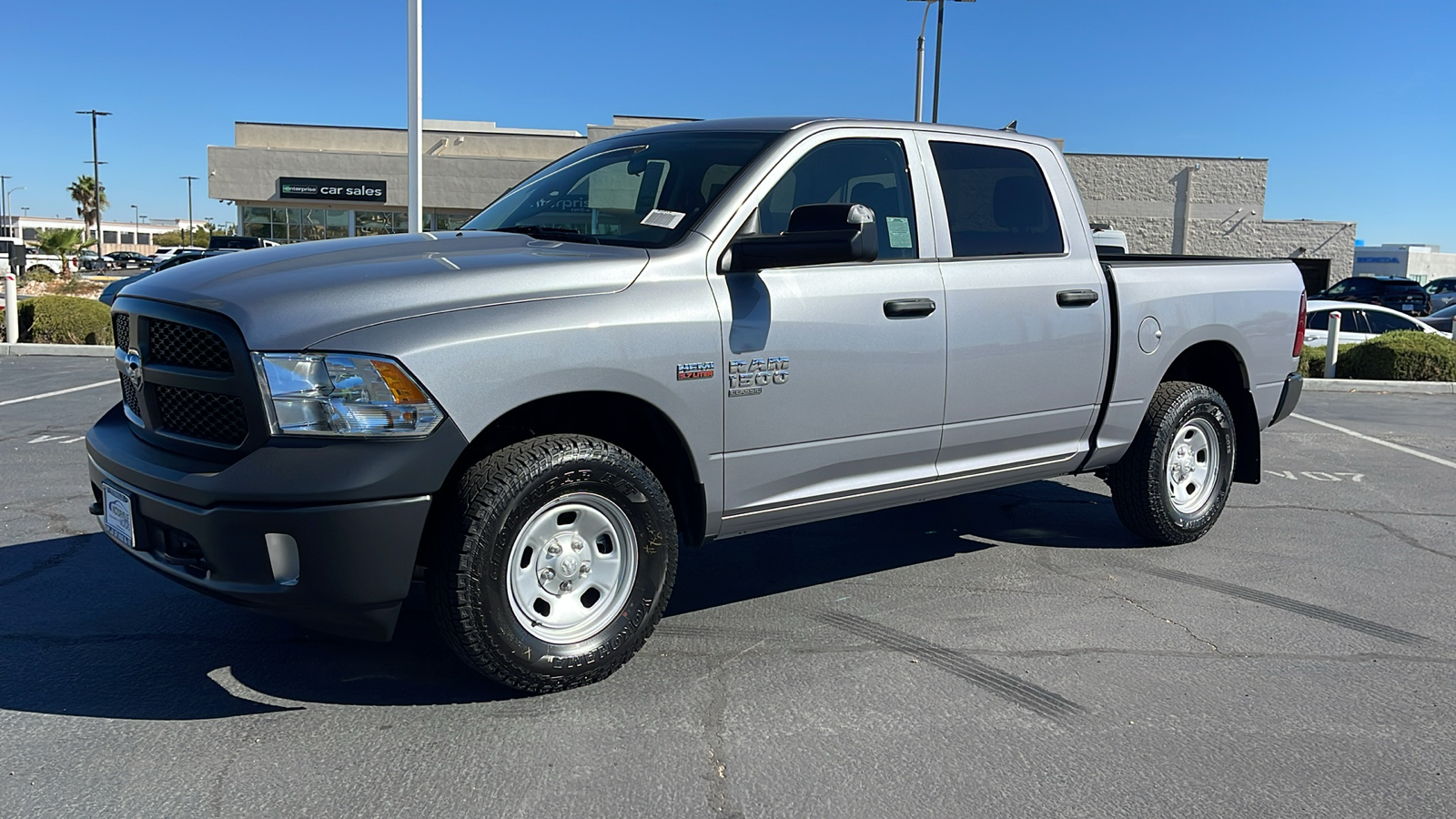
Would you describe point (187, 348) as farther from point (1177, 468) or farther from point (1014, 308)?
point (1177, 468)

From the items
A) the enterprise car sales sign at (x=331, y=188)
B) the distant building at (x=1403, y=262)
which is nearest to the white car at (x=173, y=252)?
the enterprise car sales sign at (x=331, y=188)

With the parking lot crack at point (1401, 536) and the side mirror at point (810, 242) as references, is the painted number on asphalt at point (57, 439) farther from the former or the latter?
the parking lot crack at point (1401, 536)

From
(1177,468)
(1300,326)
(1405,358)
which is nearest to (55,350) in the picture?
(1177,468)

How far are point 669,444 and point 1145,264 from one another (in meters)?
2.85

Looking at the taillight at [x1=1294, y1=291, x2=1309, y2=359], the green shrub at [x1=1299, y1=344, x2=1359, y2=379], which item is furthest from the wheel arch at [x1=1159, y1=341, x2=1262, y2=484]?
the green shrub at [x1=1299, y1=344, x2=1359, y2=379]

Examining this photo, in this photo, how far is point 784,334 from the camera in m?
4.12

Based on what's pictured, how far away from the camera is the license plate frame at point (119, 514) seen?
11.8ft

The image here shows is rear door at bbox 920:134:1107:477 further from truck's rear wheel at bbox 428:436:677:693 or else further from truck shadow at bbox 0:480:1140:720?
truck's rear wheel at bbox 428:436:677:693

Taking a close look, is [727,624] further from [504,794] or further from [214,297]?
→ [214,297]

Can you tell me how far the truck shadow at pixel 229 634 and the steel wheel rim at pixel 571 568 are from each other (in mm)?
315

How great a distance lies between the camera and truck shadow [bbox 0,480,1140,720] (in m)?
3.74

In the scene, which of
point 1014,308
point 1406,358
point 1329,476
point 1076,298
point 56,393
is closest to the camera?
point 1014,308

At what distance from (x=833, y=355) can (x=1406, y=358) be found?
13011mm

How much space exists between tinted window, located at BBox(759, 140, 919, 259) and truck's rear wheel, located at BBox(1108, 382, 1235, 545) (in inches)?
74.3
